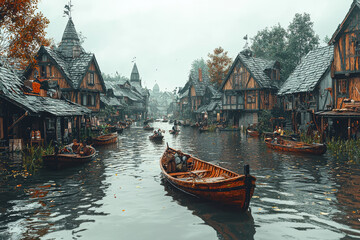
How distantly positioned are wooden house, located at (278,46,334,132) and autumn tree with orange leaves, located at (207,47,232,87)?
82.9 feet

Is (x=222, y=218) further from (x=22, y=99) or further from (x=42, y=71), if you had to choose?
(x=42, y=71)

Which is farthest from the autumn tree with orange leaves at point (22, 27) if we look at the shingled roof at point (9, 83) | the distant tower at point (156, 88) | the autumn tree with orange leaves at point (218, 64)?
the distant tower at point (156, 88)

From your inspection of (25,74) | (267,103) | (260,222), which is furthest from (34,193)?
(267,103)

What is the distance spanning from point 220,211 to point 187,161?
17.3 feet

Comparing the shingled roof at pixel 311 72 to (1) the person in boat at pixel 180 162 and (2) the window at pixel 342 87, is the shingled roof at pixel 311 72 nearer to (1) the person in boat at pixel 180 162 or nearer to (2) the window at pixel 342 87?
(2) the window at pixel 342 87

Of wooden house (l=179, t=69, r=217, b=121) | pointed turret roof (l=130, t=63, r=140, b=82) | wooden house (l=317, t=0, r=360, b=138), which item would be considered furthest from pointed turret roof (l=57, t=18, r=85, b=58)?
pointed turret roof (l=130, t=63, r=140, b=82)

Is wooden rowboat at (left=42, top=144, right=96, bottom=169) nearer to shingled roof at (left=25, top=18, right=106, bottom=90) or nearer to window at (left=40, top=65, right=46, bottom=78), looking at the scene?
shingled roof at (left=25, top=18, right=106, bottom=90)

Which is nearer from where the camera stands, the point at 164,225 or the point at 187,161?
the point at 164,225

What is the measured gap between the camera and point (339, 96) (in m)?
24.1

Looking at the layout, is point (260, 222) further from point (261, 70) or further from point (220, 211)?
point (261, 70)

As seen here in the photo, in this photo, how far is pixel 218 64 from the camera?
191 ft

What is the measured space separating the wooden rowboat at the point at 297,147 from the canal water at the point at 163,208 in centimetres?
292

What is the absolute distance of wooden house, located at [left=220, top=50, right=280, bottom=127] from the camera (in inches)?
1633

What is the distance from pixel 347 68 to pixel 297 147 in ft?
26.6
